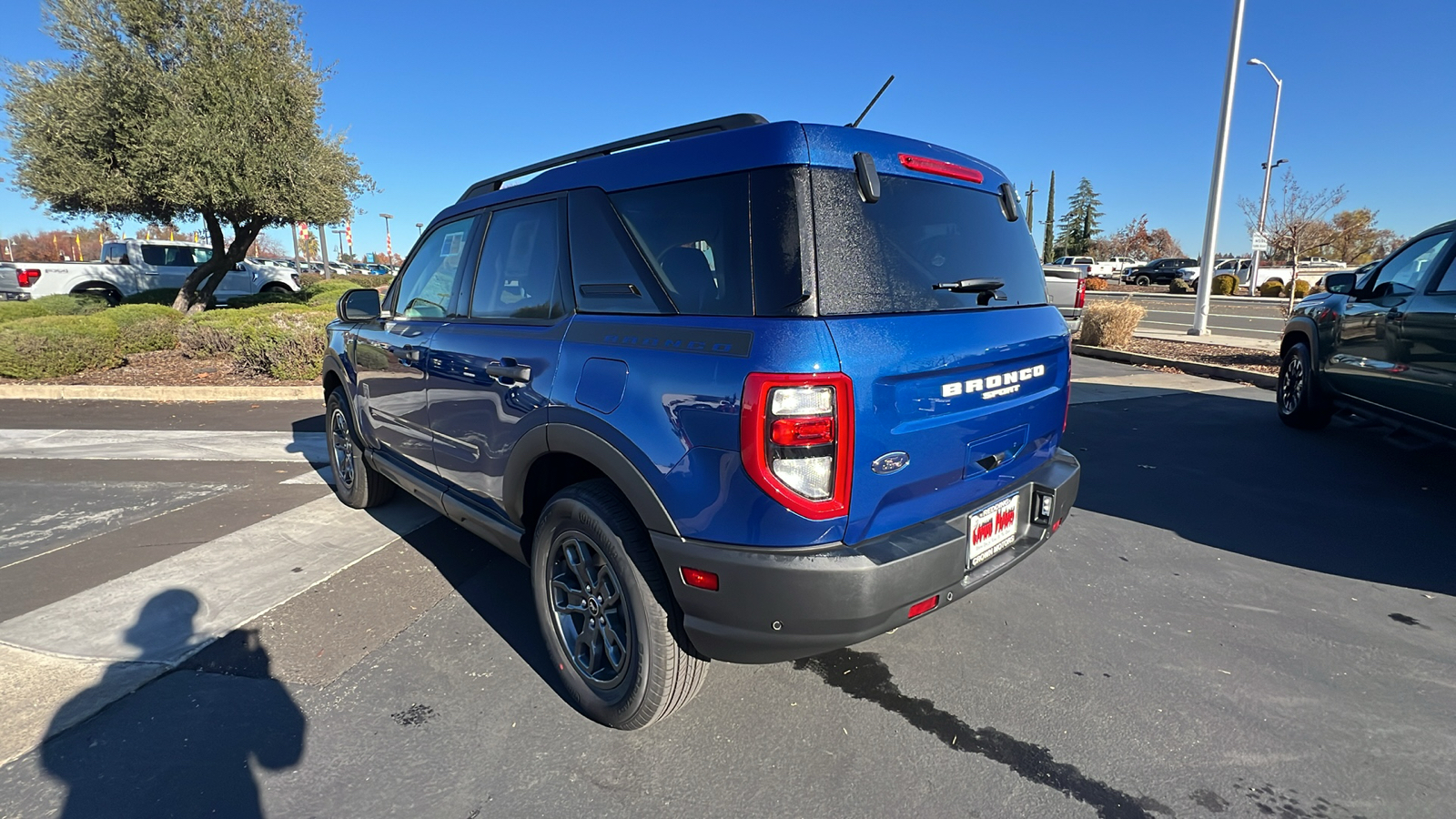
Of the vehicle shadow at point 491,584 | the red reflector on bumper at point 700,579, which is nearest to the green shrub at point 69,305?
the vehicle shadow at point 491,584

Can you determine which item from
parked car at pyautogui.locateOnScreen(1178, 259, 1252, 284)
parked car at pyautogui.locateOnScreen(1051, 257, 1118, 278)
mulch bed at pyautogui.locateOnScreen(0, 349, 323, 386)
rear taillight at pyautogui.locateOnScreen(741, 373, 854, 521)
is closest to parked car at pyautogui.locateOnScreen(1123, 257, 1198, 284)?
parked car at pyautogui.locateOnScreen(1178, 259, 1252, 284)

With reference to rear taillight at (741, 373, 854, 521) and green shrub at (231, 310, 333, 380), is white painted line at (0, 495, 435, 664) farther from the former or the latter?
green shrub at (231, 310, 333, 380)

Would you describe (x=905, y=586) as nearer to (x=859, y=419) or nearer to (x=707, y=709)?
(x=859, y=419)

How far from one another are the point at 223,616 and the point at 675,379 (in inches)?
105

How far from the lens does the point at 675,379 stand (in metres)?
2.05

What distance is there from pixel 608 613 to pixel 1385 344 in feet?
19.2

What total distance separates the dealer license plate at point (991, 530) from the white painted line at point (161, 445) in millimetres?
5508

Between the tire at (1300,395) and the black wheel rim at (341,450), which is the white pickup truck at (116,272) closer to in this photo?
the black wheel rim at (341,450)

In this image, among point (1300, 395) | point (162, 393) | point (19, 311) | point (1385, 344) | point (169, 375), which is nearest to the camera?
point (1385, 344)

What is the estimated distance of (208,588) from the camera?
355 cm

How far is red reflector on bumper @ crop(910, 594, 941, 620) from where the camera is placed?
2.16 m

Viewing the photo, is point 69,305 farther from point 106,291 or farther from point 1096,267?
point 1096,267

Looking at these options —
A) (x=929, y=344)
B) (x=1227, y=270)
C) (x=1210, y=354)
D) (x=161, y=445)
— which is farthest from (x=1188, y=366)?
(x=1227, y=270)

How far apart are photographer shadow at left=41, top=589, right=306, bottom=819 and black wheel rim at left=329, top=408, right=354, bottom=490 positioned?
1.87 meters
